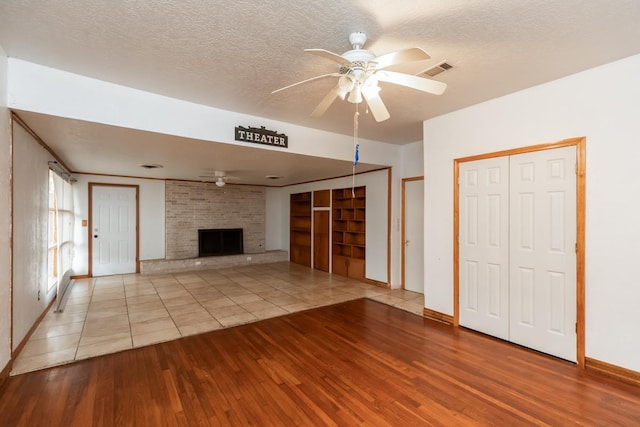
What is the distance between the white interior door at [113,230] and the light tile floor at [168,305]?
425mm

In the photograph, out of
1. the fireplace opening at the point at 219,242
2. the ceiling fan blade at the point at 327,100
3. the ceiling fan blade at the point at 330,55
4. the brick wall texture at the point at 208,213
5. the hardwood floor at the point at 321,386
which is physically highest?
the ceiling fan blade at the point at 330,55

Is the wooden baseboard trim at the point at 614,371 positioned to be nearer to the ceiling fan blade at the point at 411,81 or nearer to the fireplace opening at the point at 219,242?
the ceiling fan blade at the point at 411,81

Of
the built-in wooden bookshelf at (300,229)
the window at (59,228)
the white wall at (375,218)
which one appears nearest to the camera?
the window at (59,228)

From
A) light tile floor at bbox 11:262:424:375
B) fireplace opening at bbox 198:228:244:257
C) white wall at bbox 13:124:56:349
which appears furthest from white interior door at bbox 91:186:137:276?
white wall at bbox 13:124:56:349

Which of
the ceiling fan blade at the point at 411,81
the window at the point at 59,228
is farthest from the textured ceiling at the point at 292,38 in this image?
the window at the point at 59,228

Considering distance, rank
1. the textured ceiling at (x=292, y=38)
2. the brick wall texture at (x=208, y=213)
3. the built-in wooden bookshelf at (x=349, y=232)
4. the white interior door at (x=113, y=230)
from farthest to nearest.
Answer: the brick wall texture at (x=208, y=213) < the white interior door at (x=113, y=230) < the built-in wooden bookshelf at (x=349, y=232) < the textured ceiling at (x=292, y=38)

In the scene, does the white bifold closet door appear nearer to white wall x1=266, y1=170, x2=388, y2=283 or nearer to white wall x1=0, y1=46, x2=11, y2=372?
white wall x1=266, y1=170, x2=388, y2=283

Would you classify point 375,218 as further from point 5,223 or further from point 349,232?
point 5,223

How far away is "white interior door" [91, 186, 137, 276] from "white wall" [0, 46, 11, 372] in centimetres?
434

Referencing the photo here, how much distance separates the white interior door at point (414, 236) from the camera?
16.4 ft

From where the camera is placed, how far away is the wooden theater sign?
3.51 m

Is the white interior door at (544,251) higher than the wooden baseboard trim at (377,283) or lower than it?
higher

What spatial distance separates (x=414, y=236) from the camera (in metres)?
5.08

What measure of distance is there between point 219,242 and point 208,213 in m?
0.83
